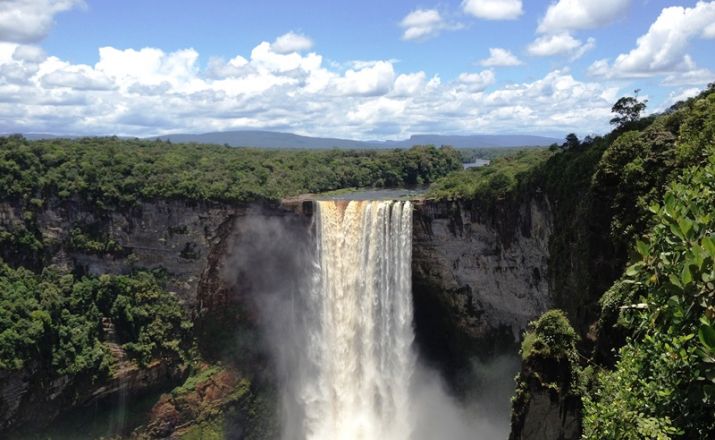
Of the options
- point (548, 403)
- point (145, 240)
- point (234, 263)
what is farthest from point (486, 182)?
point (145, 240)

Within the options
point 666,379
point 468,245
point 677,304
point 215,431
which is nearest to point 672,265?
point 677,304

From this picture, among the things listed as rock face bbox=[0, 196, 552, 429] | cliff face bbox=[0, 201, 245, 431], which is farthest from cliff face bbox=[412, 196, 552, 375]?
cliff face bbox=[0, 201, 245, 431]

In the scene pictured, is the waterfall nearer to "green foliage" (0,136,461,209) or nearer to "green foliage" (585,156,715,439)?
"green foliage" (0,136,461,209)

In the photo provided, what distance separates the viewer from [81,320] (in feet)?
119

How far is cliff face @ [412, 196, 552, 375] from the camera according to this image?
1175 inches

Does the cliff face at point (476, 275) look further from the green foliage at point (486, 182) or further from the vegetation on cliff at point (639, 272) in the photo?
the vegetation on cliff at point (639, 272)

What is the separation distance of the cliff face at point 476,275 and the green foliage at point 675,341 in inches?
723

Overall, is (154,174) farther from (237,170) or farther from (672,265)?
(672,265)

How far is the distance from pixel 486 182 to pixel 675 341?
82.2ft

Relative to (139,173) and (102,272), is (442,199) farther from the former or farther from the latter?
(102,272)

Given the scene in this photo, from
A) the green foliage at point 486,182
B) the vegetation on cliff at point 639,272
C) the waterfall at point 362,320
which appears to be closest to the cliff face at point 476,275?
the green foliage at point 486,182

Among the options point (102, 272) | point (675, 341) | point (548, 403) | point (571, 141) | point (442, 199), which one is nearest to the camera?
point (675, 341)

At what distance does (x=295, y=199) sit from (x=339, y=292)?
642 centimetres

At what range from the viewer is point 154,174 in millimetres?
39312
